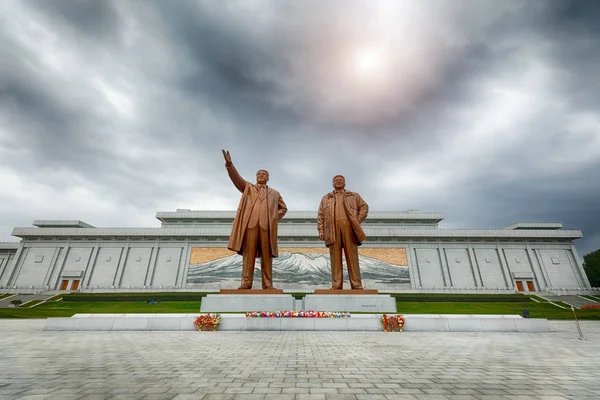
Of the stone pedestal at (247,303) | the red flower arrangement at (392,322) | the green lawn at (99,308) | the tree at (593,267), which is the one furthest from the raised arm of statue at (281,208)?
the tree at (593,267)

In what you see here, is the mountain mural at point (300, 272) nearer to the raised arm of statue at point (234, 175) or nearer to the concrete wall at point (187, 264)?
the concrete wall at point (187, 264)

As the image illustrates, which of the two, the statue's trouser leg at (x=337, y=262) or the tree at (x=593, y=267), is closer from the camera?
the statue's trouser leg at (x=337, y=262)

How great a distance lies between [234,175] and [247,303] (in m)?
4.88

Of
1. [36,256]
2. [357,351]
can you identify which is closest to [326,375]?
[357,351]

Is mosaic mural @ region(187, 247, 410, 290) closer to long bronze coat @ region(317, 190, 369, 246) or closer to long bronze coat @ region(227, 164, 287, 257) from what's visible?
long bronze coat @ region(317, 190, 369, 246)

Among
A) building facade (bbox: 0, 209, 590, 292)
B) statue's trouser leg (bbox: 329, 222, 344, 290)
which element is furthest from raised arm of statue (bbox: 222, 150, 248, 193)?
building facade (bbox: 0, 209, 590, 292)

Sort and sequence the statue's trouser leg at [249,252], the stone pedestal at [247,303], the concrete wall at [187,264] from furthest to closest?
the concrete wall at [187,264] < the statue's trouser leg at [249,252] < the stone pedestal at [247,303]

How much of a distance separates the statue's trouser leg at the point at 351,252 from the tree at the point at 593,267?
4700 centimetres

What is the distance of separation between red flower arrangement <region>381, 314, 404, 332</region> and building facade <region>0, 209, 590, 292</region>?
2212 centimetres

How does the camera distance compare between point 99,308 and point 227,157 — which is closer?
point 227,157

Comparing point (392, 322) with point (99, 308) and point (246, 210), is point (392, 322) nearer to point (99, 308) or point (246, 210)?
point (246, 210)

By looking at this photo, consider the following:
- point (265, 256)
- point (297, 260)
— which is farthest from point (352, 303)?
point (297, 260)

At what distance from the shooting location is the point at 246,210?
34.9ft

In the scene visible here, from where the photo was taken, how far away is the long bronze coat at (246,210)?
1034 centimetres
